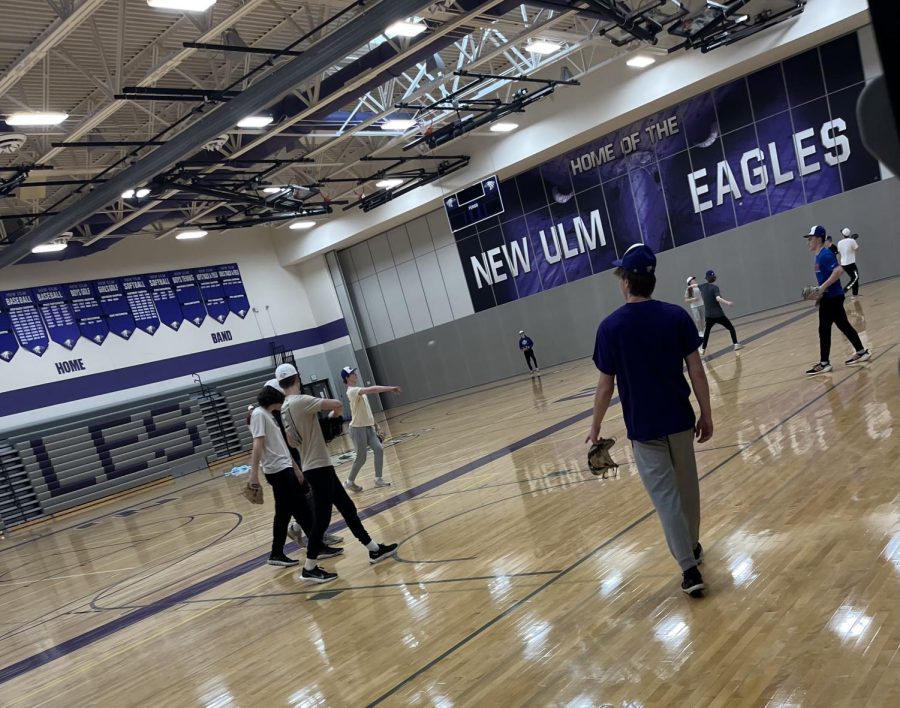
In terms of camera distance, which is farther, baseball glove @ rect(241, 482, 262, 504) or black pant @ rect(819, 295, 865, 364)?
black pant @ rect(819, 295, 865, 364)

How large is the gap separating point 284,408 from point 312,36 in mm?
11208

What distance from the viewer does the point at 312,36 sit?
52.4 feet

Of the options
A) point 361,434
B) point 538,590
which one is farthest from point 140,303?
point 538,590

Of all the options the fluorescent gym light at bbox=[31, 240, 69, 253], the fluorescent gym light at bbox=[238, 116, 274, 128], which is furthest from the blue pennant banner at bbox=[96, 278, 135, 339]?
the fluorescent gym light at bbox=[238, 116, 274, 128]

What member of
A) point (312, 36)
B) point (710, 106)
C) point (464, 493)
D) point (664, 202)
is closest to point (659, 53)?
point (710, 106)

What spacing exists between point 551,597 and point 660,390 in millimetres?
1562

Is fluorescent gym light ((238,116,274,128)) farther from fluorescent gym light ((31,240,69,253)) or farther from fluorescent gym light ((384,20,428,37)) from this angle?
fluorescent gym light ((31,240,69,253))

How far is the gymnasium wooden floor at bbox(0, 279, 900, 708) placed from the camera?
361cm

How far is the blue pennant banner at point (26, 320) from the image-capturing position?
79.3 feet

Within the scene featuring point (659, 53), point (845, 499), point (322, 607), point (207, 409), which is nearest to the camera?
point (845, 499)

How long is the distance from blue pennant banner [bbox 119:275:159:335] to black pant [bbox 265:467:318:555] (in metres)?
21.1

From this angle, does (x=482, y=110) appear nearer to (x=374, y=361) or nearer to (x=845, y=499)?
(x=374, y=361)

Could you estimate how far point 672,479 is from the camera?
430 centimetres

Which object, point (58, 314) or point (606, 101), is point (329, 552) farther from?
point (58, 314)
